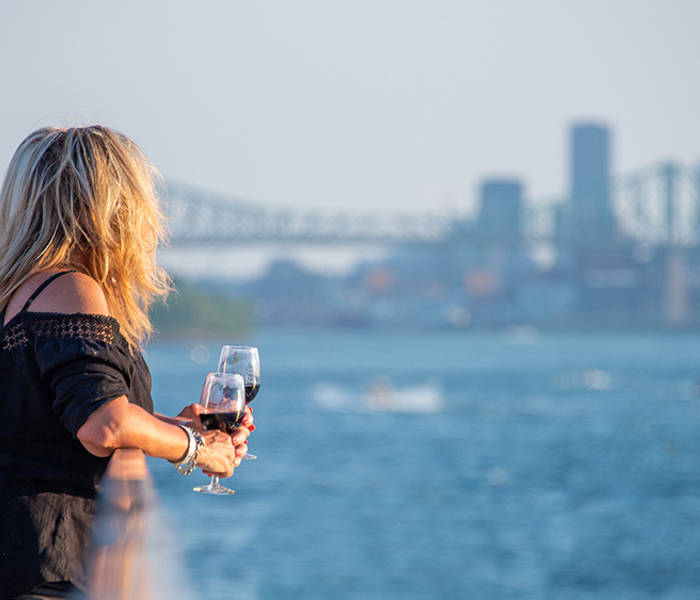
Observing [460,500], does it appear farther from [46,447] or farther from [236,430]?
[46,447]

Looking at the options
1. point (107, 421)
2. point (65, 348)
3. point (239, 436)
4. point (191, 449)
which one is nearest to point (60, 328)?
point (65, 348)

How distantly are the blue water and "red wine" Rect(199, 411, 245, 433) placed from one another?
346 millimetres

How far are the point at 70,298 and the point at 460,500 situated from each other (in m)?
18.9

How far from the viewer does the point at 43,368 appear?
1.64m

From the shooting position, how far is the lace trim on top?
1646 millimetres

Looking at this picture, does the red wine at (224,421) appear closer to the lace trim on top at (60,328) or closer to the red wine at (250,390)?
the red wine at (250,390)

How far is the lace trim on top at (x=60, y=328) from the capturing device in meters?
1.65

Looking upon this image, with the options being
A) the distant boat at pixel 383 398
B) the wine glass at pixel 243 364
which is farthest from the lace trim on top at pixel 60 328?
the distant boat at pixel 383 398

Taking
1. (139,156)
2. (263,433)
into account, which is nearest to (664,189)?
(263,433)

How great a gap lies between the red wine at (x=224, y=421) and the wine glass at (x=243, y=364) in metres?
0.17

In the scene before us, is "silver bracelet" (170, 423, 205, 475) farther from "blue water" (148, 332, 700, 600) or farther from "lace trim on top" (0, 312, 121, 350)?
"lace trim on top" (0, 312, 121, 350)

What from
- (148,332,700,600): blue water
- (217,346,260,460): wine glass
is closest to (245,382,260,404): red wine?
(217,346,260,460): wine glass

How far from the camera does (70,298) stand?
1676 mm

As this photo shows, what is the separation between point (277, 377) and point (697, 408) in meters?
18.7
